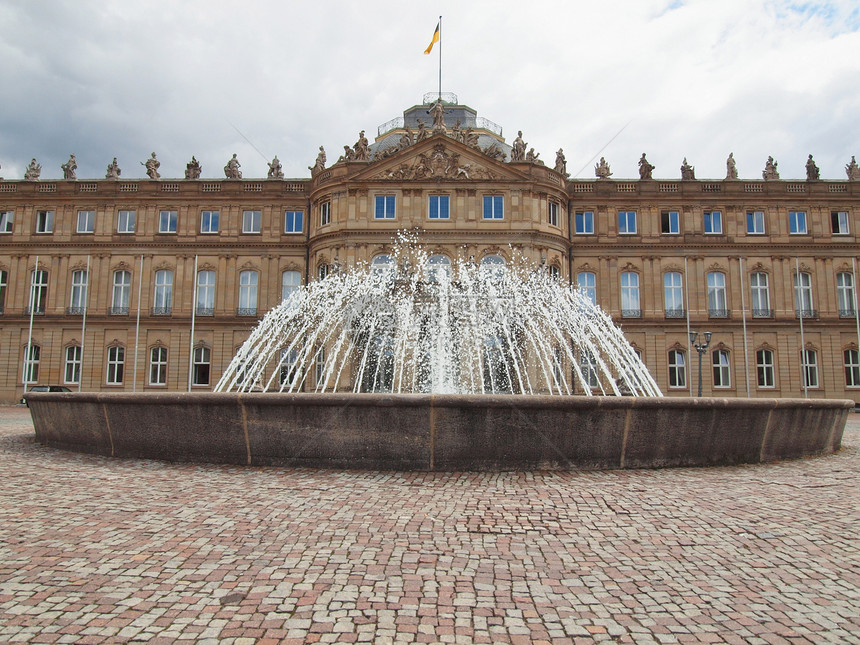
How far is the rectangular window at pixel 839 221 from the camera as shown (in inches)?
1587

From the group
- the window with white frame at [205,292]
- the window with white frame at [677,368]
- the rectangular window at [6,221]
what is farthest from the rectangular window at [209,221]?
the window with white frame at [677,368]

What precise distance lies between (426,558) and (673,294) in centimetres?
3748

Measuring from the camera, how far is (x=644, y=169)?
135 ft

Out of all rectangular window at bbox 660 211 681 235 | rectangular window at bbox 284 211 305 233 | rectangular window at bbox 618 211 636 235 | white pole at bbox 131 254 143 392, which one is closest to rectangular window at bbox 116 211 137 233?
white pole at bbox 131 254 143 392

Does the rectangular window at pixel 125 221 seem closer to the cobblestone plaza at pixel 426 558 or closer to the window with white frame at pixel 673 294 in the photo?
the window with white frame at pixel 673 294

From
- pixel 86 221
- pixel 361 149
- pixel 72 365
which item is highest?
pixel 361 149

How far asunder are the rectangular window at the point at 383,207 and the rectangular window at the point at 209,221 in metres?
11.3

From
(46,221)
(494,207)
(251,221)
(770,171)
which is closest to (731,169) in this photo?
(770,171)

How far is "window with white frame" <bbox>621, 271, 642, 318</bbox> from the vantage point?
39.5 m

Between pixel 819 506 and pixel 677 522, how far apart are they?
90.0 inches

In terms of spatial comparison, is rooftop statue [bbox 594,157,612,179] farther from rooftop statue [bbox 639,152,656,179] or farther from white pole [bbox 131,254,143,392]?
white pole [bbox 131,254,143,392]

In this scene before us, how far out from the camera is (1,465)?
10.4 m

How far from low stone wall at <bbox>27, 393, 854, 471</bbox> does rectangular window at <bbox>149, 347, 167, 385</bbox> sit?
103ft

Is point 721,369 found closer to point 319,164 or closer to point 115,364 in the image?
point 319,164
